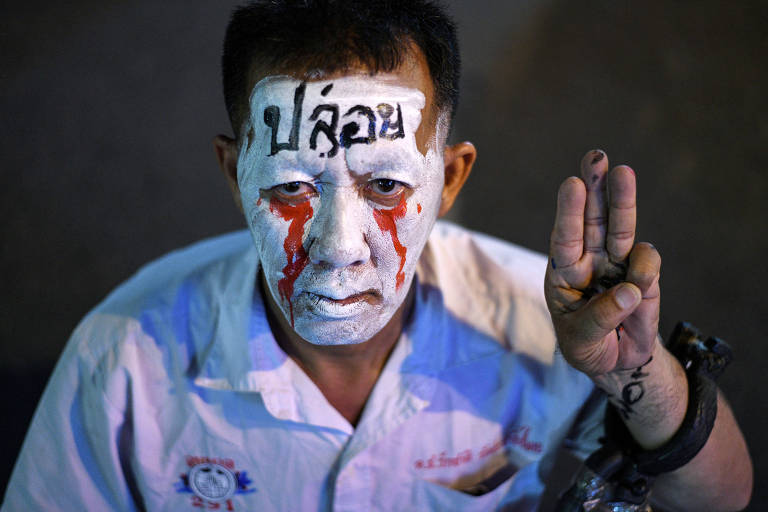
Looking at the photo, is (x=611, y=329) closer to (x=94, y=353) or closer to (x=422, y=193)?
(x=422, y=193)

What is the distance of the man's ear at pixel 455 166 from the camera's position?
1.34m

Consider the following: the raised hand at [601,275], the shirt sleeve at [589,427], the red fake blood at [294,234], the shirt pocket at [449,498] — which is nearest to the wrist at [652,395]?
the raised hand at [601,275]

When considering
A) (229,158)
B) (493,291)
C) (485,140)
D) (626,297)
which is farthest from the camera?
(485,140)

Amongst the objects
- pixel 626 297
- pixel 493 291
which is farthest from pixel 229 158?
pixel 626 297

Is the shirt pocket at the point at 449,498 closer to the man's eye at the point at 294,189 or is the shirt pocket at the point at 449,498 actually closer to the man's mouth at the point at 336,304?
the man's mouth at the point at 336,304

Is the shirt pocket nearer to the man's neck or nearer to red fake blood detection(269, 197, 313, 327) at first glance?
the man's neck

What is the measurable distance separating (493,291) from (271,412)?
0.51 metres

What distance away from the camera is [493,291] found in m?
1.54

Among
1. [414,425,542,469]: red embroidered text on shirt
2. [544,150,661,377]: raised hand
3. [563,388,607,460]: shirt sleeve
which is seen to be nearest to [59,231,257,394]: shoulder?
[414,425,542,469]: red embroidered text on shirt

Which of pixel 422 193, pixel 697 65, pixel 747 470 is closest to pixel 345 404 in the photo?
pixel 422 193

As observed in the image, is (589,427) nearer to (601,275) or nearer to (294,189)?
(601,275)

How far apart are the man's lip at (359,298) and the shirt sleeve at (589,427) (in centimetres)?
52

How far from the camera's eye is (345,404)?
145cm

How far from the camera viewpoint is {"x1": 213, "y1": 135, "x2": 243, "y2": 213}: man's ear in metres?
1.30
